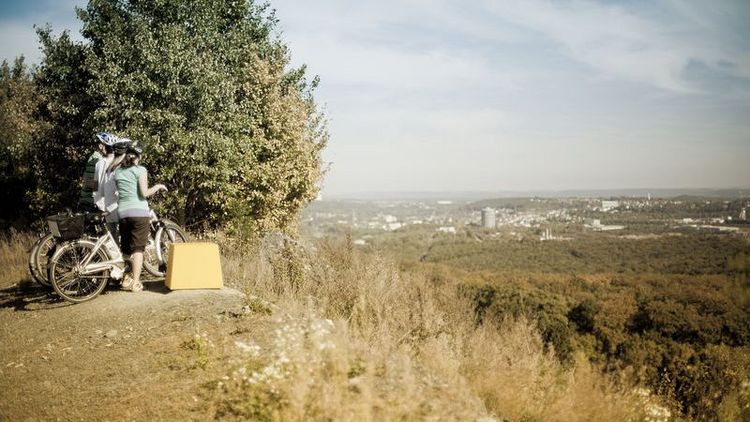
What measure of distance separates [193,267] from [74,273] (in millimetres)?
1685

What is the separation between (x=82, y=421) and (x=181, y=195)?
378 inches

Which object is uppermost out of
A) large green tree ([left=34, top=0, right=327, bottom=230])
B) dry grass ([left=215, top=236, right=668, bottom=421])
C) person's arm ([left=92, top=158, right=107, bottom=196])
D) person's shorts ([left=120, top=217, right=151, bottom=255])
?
large green tree ([left=34, top=0, right=327, bottom=230])

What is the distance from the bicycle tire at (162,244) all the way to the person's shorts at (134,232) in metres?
0.79

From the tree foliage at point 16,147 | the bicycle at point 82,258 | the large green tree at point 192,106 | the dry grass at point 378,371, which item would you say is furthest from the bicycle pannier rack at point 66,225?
the tree foliage at point 16,147

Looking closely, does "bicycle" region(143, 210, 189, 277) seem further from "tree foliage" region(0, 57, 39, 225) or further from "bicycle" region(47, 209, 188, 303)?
"tree foliage" region(0, 57, 39, 225)

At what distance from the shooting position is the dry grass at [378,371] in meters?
3.87

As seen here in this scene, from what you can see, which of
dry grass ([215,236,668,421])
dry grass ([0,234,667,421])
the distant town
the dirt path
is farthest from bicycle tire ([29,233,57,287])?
the distant town

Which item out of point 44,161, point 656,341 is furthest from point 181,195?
point 656,341

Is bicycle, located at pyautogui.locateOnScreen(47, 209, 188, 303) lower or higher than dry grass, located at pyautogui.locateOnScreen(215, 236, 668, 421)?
higher

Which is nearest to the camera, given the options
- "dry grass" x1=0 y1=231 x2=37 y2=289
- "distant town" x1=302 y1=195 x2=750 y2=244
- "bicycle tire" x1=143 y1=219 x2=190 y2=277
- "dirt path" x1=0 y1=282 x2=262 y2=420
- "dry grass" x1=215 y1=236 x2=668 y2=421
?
"dry grass" x1=215 y1=236 x2=668 y2=421

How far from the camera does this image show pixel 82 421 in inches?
149

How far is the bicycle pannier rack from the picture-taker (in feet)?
20.9

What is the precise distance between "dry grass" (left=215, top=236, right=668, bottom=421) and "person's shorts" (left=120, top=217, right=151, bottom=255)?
2.04 m

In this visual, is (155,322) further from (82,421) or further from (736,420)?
(736,420)
